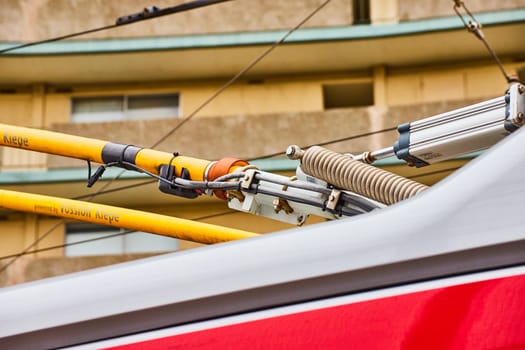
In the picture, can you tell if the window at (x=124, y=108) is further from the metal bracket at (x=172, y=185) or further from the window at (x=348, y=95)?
the metal bracket at (x=172, y=185)

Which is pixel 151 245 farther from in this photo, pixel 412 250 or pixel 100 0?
pixel 412 250

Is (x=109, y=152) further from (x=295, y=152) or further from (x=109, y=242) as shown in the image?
(x=109, y=242)

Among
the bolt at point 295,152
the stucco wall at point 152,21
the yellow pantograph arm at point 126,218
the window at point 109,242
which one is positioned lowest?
the window at point 109,242

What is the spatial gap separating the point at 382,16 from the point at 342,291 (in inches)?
721

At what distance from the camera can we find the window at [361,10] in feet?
68.6

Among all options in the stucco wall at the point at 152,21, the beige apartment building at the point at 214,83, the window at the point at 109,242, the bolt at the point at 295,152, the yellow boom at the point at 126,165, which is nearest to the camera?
the bolt at the point at 295,152

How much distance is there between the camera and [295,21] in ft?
66.6

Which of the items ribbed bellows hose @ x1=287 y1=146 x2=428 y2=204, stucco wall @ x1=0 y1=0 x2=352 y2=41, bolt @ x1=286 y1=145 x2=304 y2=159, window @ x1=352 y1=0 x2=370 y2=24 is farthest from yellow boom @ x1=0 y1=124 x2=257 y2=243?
window @ x1=352 y1=0 x2=370 y2=24

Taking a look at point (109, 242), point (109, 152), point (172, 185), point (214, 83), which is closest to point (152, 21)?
point (214, 83)

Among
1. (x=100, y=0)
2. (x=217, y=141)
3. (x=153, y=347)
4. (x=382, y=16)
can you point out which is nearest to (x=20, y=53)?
(x=100, y=0)

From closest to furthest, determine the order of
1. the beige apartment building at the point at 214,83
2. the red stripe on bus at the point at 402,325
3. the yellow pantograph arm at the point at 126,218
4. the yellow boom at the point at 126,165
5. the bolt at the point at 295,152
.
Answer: the red stripe on bus at the point at 402,325 → the bolt at the point at 295,152 → the yellow boom at the point at 126,165 → the yellow pantograph arm at the point at 126,218 → the beige apartment building at the point at 214,83

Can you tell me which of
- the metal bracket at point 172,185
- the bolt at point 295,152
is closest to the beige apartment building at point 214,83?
the metal bracket at point 172,185

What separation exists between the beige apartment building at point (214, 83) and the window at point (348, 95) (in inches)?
2.1

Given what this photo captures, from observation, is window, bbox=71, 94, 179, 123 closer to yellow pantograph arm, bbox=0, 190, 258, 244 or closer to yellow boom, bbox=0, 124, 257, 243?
yellow pantograph arm, bbox=0, 190, 258, 244
